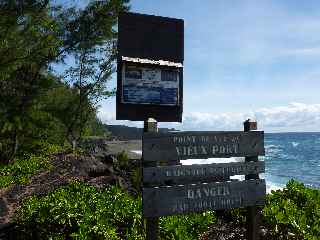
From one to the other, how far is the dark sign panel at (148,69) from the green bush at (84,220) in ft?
7.12

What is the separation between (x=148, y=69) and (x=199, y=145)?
1.44 metres

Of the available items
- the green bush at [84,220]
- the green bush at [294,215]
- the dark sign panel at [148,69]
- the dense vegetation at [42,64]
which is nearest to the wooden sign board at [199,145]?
the dark sign panel at [148,69]

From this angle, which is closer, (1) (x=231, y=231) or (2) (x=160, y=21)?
(2) (x=160, y=21)

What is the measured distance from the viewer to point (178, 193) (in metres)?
6.62

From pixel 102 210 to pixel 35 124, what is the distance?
67.0ft

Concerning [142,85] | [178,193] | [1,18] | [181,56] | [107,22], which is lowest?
[178,193]

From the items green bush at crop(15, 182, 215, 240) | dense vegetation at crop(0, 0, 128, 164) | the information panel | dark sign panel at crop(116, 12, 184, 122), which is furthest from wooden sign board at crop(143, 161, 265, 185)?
dense vegetation at crop(0, 0, 128, 164)

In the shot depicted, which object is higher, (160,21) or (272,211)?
(160,21)

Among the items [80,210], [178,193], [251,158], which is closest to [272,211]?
[251,158]

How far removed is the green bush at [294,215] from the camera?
8.28m

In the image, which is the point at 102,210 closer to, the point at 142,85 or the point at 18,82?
the point at 142,85

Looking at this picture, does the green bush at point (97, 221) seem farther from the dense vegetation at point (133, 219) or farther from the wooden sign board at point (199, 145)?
the wooden sign board at point (199, 145)

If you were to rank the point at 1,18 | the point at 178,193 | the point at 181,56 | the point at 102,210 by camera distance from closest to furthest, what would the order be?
the point at 178,193 → the point at 181,56 → the point at 102,210 → the point at 1,18

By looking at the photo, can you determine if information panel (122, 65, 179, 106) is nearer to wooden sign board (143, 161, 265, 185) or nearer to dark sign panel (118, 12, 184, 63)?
dark sign panel (118, 12, 184, 63)
